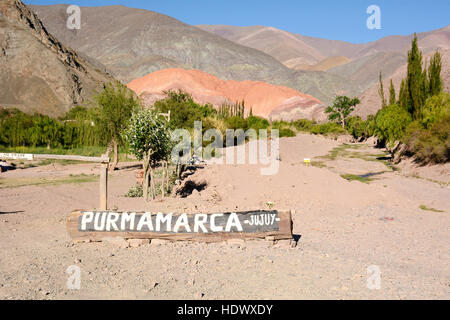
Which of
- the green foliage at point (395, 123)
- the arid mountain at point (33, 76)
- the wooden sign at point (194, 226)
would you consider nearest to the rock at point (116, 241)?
the wooden sign at point (194, 226)

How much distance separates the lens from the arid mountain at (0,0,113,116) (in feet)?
222

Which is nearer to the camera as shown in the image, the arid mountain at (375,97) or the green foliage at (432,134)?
the green foliage at (432,134)

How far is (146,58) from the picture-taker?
142875 millimetres

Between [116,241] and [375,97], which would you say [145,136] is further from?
[375,97]

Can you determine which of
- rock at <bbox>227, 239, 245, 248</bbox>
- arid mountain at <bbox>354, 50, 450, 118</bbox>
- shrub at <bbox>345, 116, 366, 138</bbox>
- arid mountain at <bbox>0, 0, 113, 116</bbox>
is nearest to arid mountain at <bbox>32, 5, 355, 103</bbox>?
arid mountain at <bbox>354, 50, 450, 118</bbox>

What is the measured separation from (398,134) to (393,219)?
22.7 m

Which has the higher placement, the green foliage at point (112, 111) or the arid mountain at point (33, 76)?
the arid mountain at point (33, 76)

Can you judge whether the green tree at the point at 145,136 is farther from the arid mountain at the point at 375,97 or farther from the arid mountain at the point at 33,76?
the arid mountain at the point at 375,97

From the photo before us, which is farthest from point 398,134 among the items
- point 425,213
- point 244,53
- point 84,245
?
point 244,53

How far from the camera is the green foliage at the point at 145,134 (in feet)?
43.8

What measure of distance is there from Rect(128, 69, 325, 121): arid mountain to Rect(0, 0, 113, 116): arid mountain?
25.9 m

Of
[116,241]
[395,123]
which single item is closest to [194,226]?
[116,241]

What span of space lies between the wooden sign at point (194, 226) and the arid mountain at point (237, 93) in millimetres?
90400
